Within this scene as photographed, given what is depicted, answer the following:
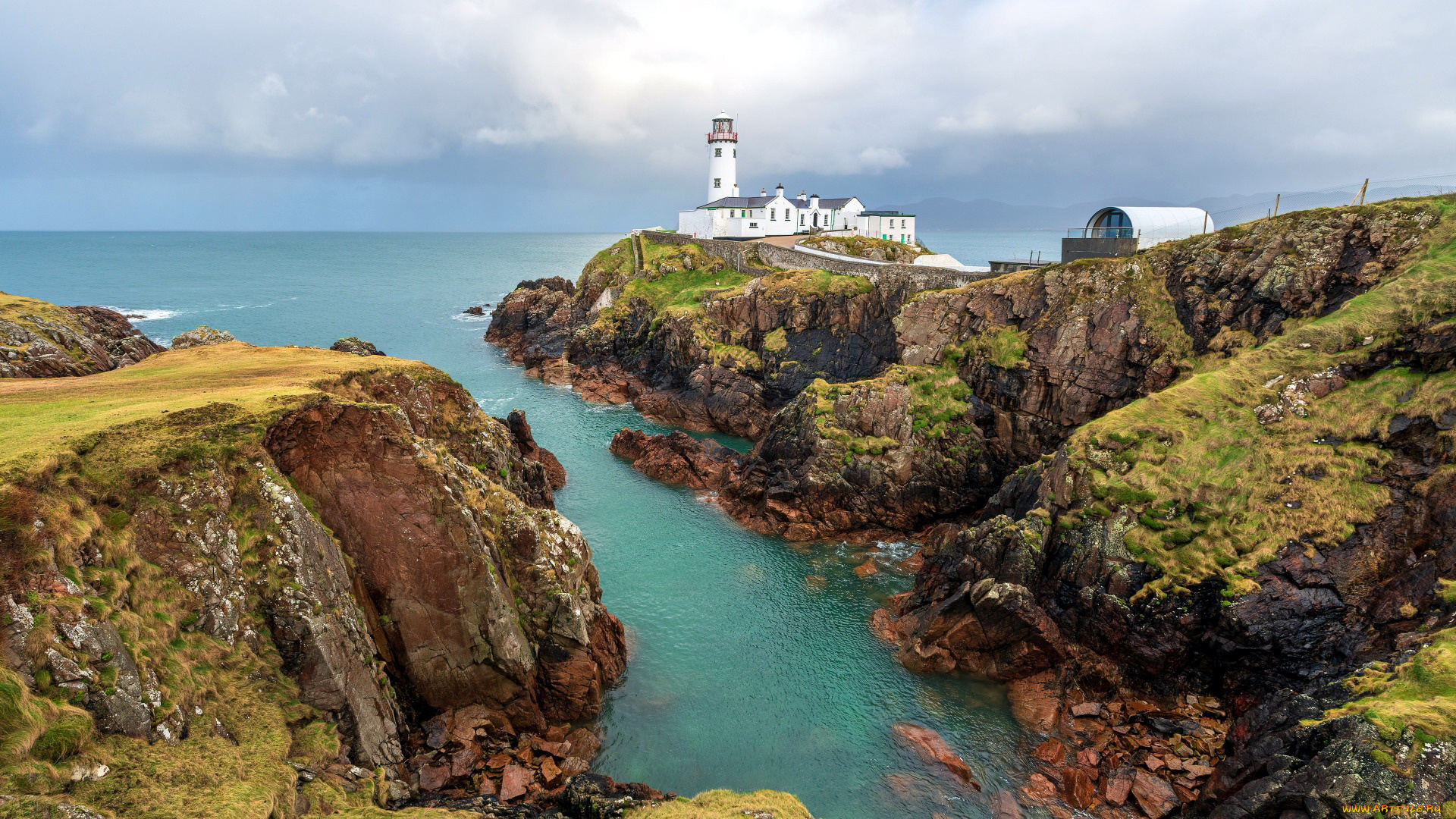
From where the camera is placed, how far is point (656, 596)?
32.7 meters

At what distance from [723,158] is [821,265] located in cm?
3861

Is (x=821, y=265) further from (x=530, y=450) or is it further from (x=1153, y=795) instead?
(x=1153, y=795)

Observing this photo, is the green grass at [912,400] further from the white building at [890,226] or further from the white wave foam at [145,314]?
the white wave foam at [145,314]

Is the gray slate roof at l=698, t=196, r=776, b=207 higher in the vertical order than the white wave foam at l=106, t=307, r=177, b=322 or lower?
higher

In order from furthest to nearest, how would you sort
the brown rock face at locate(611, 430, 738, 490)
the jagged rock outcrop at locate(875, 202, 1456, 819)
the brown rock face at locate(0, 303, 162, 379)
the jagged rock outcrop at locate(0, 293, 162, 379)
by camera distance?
the brown rock face at locate(611, 430, 738, 490)
the jagged rock outcrop at locate(0, 293, 162, 379)
the brown rock face at locate(0, 303, 162, 379)
the jagged rock outcrop at locate(875, 202, 1456, 819)

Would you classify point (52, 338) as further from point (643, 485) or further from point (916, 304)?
point (916, 304)

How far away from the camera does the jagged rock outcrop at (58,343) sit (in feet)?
95.7

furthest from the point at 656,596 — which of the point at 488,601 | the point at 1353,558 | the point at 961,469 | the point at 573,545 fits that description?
the point at 1353,558

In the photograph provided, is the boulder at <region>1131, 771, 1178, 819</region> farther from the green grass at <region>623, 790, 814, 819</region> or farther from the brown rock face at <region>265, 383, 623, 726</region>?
the brown rock face at <region>265, 383, 623, 726</region>

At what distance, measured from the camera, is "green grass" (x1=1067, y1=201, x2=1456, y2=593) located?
86.1 feet

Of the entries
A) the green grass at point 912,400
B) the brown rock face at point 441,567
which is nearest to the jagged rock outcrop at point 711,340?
the green grass at point 912,400


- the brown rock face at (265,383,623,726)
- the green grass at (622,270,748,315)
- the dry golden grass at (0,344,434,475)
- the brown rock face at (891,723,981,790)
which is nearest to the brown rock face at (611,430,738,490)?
the dry golden grass at (0,344,434,475)

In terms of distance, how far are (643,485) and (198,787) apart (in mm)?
32629

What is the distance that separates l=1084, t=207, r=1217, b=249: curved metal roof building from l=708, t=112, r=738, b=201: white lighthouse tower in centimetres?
5802
